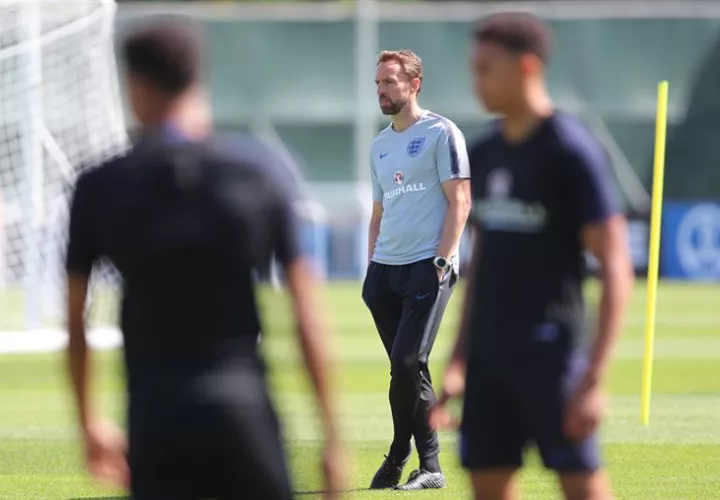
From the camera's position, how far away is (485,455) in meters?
5.67

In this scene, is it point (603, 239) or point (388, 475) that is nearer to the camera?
point (603, 239)

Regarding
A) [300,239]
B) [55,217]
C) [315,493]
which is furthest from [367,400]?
[300,239]

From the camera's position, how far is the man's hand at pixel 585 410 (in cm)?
540

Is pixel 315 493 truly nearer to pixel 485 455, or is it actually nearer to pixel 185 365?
pixel 485 455

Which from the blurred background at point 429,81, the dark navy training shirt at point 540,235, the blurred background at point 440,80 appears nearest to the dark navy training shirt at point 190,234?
the dark navy training shirt at point 540,235

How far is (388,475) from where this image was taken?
9.80m

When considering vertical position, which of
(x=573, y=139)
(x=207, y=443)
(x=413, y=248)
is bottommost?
(x=413, y=248)

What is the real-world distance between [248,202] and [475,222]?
1.44 meters

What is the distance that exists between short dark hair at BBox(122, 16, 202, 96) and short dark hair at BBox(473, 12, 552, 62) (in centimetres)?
128

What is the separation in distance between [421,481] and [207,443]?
5.33 m

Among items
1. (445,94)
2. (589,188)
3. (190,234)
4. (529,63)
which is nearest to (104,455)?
(190,234)

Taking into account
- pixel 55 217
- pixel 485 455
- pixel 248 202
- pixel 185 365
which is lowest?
pixel 55 217

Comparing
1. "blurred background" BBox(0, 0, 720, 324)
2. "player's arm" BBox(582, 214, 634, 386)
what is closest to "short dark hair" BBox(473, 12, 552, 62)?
"player's arm" BBox(582, 214, 634, 386)

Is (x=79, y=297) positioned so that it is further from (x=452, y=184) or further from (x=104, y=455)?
(x=452, y=184)
